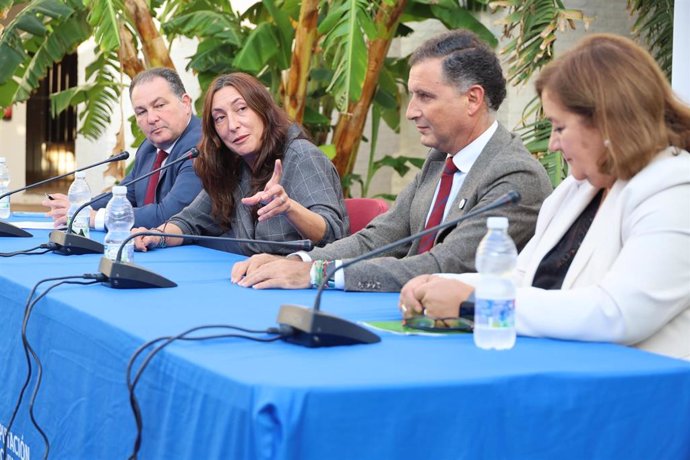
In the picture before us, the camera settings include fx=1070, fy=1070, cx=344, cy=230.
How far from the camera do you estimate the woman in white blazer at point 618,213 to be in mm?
1820

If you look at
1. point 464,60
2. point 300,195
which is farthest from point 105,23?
point 464,60

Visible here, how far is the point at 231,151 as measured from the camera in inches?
146

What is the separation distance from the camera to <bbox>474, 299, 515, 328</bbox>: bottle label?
172 centimetres

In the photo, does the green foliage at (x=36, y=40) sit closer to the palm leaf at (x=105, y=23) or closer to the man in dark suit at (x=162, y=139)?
the palm leaf at (x=105, y=23)

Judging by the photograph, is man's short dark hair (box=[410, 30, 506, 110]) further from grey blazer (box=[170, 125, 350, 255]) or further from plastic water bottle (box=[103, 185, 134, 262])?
plastic water bottle (box=[103, 185, 134, 262])

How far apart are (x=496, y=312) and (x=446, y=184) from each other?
1238 mm

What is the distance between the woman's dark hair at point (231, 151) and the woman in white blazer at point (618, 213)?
1554 mm

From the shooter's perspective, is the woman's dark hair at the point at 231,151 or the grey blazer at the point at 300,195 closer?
the grey blazer at the point at 300,195

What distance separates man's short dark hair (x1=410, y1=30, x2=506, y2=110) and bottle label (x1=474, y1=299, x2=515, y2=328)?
1.25 m

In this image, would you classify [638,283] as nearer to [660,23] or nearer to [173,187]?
[173,187]

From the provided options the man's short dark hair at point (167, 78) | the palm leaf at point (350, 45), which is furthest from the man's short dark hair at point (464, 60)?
the palm leaf at point (350, 45)

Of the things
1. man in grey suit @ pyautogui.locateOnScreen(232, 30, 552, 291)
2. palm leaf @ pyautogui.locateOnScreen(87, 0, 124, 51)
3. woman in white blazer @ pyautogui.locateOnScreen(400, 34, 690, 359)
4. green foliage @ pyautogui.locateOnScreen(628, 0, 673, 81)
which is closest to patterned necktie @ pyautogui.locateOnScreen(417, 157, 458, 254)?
man in grey suit @ pyautogui.locateOnScreen(232, 30, 552, 291)

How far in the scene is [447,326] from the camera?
6.34 feet

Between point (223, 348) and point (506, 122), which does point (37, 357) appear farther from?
point (506, 122)
